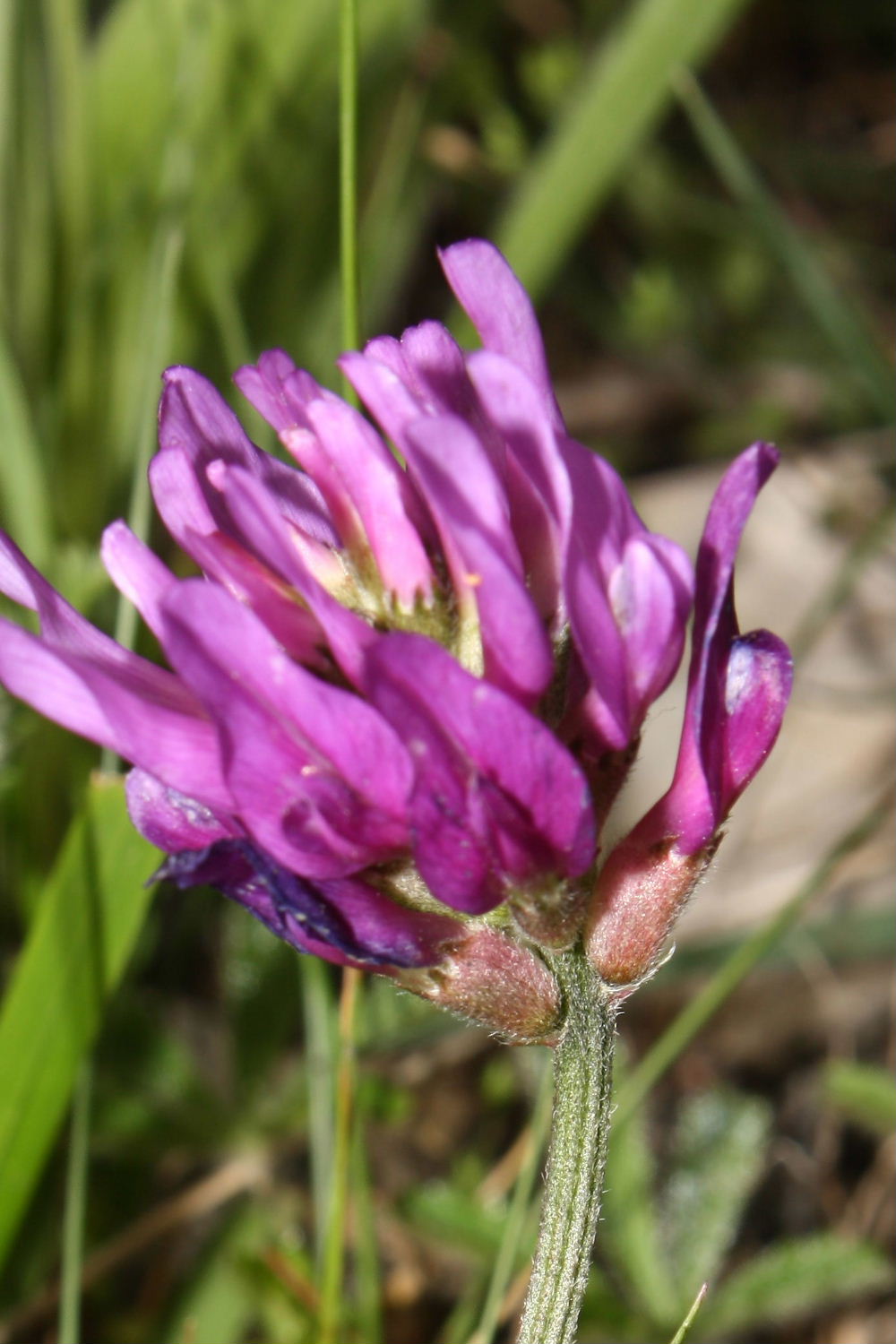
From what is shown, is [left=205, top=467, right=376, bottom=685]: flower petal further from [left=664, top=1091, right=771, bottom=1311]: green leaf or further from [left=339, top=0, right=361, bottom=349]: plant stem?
[left=664, top=1091, right=771, bottom=1311]: green leaf

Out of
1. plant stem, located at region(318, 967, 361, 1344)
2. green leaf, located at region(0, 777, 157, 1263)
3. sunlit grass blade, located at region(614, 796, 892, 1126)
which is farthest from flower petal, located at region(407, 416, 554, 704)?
sunlit grass blade, located at region(614, 796, 892, 1126)

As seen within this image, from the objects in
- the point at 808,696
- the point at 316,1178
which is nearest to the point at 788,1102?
the point at 808,696

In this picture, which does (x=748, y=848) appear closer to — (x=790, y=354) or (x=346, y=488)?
(x=790, y=354)

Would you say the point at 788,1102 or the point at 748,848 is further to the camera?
the point at 748,848

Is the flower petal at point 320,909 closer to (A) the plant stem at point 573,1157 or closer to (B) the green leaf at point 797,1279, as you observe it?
(A) the plant stem at point 573,1157

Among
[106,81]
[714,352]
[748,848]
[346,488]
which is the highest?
[714,352]

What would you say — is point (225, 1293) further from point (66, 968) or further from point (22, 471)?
point (22, 471)

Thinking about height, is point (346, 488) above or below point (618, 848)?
above

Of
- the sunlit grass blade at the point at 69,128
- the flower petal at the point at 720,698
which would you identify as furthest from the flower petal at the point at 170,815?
the sunlit grass blade at the point at 69,128
